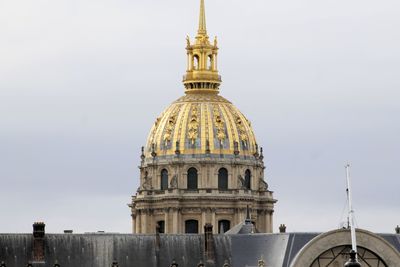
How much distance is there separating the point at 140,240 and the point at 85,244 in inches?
153

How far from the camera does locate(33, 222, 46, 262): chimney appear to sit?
134 meters

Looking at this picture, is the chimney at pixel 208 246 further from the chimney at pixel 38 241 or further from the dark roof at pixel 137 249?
the chimney at pixel 38 241

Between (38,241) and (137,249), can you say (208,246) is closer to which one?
(137,249)

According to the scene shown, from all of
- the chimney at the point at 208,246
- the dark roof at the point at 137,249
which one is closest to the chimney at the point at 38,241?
the dark roof at the point at 137,249

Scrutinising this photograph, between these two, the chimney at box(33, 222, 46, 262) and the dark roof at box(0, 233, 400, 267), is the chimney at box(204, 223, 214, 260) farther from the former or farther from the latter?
the chimney at box(33, 222, 46, 262)

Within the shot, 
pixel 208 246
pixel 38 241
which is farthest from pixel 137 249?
pixel 38 241

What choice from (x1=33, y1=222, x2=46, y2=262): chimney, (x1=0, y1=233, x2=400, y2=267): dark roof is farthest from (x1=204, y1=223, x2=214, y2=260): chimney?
(x1=33, y1=222, x2=46, y2=262): chimney

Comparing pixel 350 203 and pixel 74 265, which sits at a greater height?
pixel 74 265

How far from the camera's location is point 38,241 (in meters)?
134

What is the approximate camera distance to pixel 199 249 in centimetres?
13575

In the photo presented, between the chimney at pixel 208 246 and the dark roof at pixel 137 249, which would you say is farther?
the chimney at pixel 208 246

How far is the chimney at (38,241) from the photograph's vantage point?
13375 centimetres

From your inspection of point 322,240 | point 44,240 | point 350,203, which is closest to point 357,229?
point 322,240

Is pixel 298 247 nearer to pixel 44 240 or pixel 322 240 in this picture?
pixel 322 240
